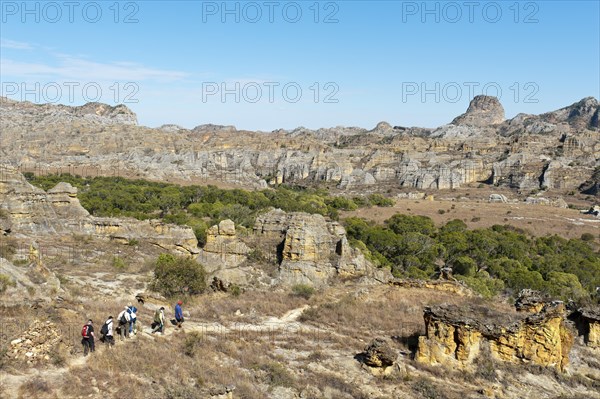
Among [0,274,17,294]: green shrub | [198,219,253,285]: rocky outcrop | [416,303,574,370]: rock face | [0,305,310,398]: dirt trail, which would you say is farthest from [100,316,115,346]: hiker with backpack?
[198,219,253,285]: rocky outcrop

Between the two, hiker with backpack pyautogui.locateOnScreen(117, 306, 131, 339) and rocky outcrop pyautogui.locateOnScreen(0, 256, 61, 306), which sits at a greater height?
rocky outcrop pyautogui.locateOnScreen(0, 256, 61, 306)

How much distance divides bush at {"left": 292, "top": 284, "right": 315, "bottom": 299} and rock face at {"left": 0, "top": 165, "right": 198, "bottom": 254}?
32.3 ft

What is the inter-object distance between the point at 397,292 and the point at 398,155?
97.9 metres

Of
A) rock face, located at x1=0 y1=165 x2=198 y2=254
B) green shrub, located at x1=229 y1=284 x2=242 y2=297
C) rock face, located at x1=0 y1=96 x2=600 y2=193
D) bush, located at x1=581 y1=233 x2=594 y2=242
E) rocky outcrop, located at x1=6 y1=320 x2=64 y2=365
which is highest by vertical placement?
rock face, located at x1=0 y1=96 x2=600 y2=193

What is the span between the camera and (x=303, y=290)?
20.6 m

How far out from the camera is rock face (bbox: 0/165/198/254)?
28378mm

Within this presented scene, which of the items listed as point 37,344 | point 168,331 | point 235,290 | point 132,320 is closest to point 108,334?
point 132,320

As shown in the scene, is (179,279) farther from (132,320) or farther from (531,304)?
(531,304)

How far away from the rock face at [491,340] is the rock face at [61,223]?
1873 centimetres

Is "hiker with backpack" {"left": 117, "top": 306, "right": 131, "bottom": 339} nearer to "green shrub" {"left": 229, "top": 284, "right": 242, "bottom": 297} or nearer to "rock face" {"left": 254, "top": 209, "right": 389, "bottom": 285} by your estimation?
"green shrub" {"left": 229, "top": 284, "right": 242, "bottom": 297}

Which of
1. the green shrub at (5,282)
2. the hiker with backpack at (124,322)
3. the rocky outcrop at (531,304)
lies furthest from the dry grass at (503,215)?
the hiker with backpack at (124,322)

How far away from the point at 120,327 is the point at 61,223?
20.8m

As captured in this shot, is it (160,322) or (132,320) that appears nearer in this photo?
(132,320)

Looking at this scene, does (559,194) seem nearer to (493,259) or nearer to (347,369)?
(493,259)
